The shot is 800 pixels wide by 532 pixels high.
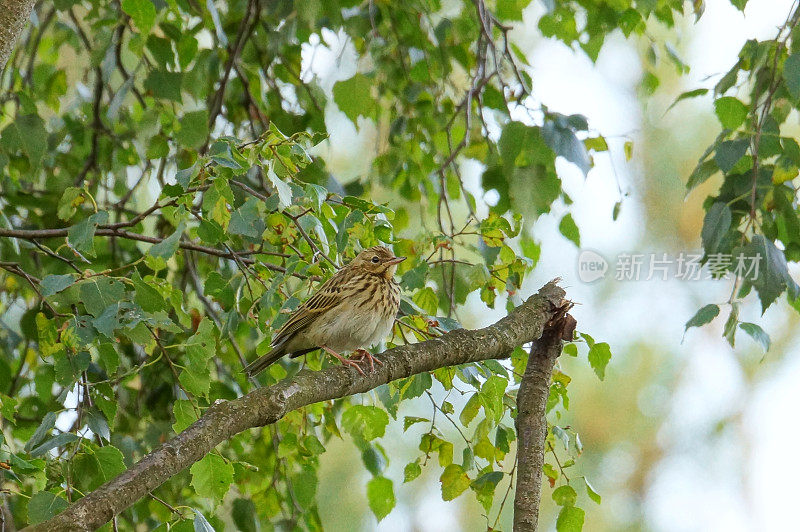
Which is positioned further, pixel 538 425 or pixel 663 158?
pixel 663 158

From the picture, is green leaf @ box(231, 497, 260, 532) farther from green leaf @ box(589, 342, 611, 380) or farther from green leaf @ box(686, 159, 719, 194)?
green leaf @ box(686, 159, 719, 194)

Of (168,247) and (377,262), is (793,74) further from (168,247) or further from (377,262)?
(168,247)

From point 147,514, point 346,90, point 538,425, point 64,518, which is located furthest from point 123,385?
point 64,518

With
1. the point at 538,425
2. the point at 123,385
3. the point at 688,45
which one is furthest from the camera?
the point at 688,45

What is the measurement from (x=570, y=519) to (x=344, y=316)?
3.14 feet

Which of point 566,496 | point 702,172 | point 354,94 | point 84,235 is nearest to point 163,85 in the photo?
point 354,94

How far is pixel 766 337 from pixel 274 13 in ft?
7.48

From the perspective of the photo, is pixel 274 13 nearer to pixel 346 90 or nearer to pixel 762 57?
pixel 346 90

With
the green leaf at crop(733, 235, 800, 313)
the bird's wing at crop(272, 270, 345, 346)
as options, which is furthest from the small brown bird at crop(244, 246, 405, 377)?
the green leaf at crop(733, 235, 800, 313)

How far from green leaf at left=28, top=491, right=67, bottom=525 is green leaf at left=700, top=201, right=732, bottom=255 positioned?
1.88 m

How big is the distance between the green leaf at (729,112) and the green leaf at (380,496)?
1535 mm

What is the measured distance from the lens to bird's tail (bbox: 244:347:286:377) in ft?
10.2

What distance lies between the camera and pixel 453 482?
8.93 ft

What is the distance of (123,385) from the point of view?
3713mm
